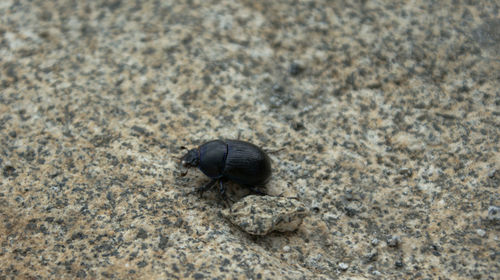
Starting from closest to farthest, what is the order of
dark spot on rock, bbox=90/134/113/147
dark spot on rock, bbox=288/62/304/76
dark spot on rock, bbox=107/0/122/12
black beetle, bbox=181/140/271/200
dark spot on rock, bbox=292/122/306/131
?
black beetle, bbox=181/140/271/200
dark spot on rock, bbox=90/134/113/147
dark spot on rock, bbox=292/122/306/131
dark spot on rock, bbox=288/62/304/76
dark spot on rock, bbox=107/0/122/12

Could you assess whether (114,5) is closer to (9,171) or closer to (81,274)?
(9,171)

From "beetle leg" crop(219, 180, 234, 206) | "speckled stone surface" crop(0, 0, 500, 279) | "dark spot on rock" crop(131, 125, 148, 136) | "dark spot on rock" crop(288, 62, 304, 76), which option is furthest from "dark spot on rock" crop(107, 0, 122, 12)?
"beetle leg" crop(219, 180, 234, 206)

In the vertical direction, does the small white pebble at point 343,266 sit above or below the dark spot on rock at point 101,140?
below

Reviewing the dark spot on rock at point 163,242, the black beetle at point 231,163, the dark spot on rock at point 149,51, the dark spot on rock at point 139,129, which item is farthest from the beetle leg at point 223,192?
the dark spot on rock at point 149,51

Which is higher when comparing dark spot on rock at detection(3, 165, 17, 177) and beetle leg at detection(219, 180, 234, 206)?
dark spot on rock at detection(3, 165, 17, 177)

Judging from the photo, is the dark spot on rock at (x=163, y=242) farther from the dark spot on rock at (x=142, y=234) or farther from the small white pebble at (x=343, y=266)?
the small white pebble at (x=343, y=266)

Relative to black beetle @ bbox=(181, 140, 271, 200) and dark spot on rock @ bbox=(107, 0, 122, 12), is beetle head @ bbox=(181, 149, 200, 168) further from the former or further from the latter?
dark spot on rock @ bbox=(107, 0, 122, 12)
